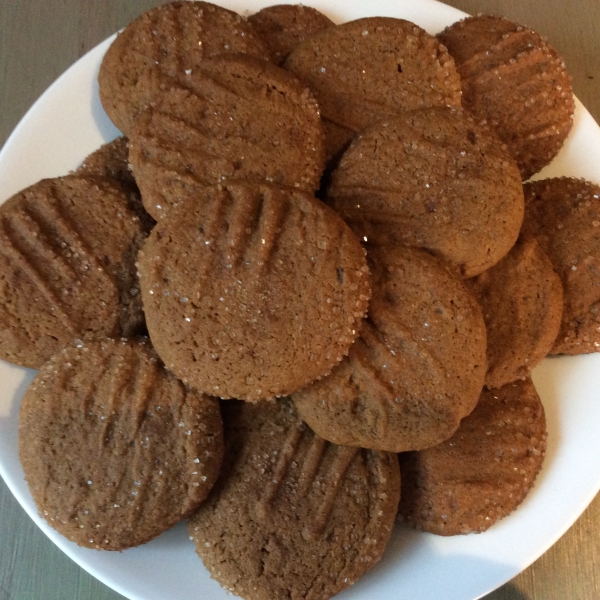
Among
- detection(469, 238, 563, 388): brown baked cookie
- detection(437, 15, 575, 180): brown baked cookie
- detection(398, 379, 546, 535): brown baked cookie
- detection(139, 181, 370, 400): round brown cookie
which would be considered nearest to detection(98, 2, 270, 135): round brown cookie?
detection(139, 181, 370, 400): round brown cookie

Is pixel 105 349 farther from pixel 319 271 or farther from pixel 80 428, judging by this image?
pixel 319 271

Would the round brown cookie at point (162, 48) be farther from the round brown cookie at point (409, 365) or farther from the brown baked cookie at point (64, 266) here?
the round brown cookie at point (409, 365)

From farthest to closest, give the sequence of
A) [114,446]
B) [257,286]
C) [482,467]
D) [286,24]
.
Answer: [286,24] < [482,467] < [114,446] < [257,286]

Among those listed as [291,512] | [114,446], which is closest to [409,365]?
[291,512]

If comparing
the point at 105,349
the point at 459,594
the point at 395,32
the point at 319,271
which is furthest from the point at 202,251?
the point at 459,594

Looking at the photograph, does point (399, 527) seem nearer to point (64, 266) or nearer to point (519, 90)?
point (64, 266)

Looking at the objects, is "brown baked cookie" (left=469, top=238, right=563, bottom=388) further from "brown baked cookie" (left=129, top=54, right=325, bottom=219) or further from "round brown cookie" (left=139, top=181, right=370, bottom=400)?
"brown baked cookie" (left=129, top=54, right=325, bottom=219)

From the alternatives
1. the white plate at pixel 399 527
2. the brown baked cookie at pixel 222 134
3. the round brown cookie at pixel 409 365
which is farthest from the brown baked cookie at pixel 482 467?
the brown baked cookie at pixel 222 134
